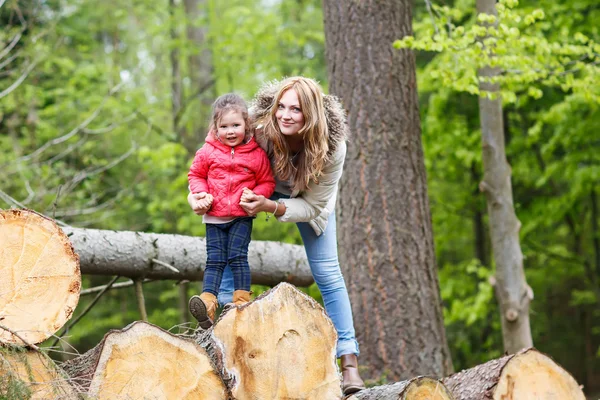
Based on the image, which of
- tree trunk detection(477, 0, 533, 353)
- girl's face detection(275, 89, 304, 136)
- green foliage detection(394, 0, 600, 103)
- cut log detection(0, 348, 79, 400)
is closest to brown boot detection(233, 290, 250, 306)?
girl's face detection(275, 89, 304, 136)

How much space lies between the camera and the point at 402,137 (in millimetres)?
6020

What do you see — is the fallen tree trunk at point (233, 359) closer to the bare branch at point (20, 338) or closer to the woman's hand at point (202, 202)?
the bare branch at point (20, 338)

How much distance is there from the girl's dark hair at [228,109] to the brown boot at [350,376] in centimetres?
131

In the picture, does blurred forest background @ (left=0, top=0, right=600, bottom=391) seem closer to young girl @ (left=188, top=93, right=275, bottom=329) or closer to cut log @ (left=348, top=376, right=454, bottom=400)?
young girl @ (left=188, top=93, right=275, bottom=329)

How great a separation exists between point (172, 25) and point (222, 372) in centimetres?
1109

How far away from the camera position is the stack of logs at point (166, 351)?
10.2 feet

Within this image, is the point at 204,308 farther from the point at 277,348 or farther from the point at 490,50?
the point at 490,50

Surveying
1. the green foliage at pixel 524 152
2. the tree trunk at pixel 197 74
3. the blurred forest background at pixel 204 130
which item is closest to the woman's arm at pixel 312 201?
the green foliage at pixel 524 152

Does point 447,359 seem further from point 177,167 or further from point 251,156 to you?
point 177,167

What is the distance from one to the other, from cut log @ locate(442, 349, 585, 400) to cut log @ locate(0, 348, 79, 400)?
1.86 meters

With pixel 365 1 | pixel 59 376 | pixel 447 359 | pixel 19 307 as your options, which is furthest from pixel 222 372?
pixel 365 1

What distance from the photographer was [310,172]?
368cm

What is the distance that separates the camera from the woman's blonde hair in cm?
364

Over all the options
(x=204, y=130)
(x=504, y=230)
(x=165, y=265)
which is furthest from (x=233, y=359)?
(x=204, y=130)
